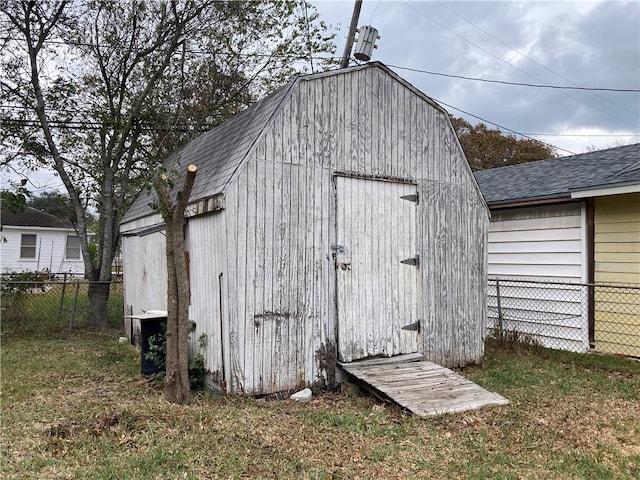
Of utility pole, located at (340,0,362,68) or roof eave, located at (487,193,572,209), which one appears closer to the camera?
roof eave, located at (487,193,572,209)

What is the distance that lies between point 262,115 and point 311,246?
1721 millimetres

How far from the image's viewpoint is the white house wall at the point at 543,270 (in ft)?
26.2

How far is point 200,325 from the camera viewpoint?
5.54m

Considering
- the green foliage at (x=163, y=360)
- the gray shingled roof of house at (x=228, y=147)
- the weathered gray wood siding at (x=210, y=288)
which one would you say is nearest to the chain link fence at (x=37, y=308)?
the gray shingled roof of house at (x=228, y=147)

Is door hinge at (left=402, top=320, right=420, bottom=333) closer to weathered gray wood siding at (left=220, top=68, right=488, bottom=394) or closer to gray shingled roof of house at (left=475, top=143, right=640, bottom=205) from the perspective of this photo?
weathered gray wood siding at (left=220, top=68, right=488, bottom=394)

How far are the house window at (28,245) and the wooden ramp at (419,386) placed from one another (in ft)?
75.9

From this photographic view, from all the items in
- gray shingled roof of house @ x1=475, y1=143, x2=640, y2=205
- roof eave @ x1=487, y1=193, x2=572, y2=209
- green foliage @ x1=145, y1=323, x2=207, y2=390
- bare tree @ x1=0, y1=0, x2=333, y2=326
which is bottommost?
green foliage @ x1=145, y1=323, x2=207, y2=390

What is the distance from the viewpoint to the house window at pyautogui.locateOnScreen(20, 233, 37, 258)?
2295cm

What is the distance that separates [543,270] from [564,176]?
6.44ft

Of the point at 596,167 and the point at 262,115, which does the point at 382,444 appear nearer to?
the point at 262,115

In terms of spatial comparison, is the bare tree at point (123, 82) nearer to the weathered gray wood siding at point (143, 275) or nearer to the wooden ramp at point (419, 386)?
the weathered gray wood siding at point (143, 275)

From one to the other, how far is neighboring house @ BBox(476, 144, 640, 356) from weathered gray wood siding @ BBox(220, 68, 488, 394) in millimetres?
2295

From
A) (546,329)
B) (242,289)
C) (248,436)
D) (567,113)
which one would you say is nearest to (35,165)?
(242,289)

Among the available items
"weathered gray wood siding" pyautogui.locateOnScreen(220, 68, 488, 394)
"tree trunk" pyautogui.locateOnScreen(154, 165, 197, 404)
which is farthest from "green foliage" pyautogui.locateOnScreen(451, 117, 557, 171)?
"tree trunk" pyautogui.locateOnScreen(154, 165, 197, 404)
